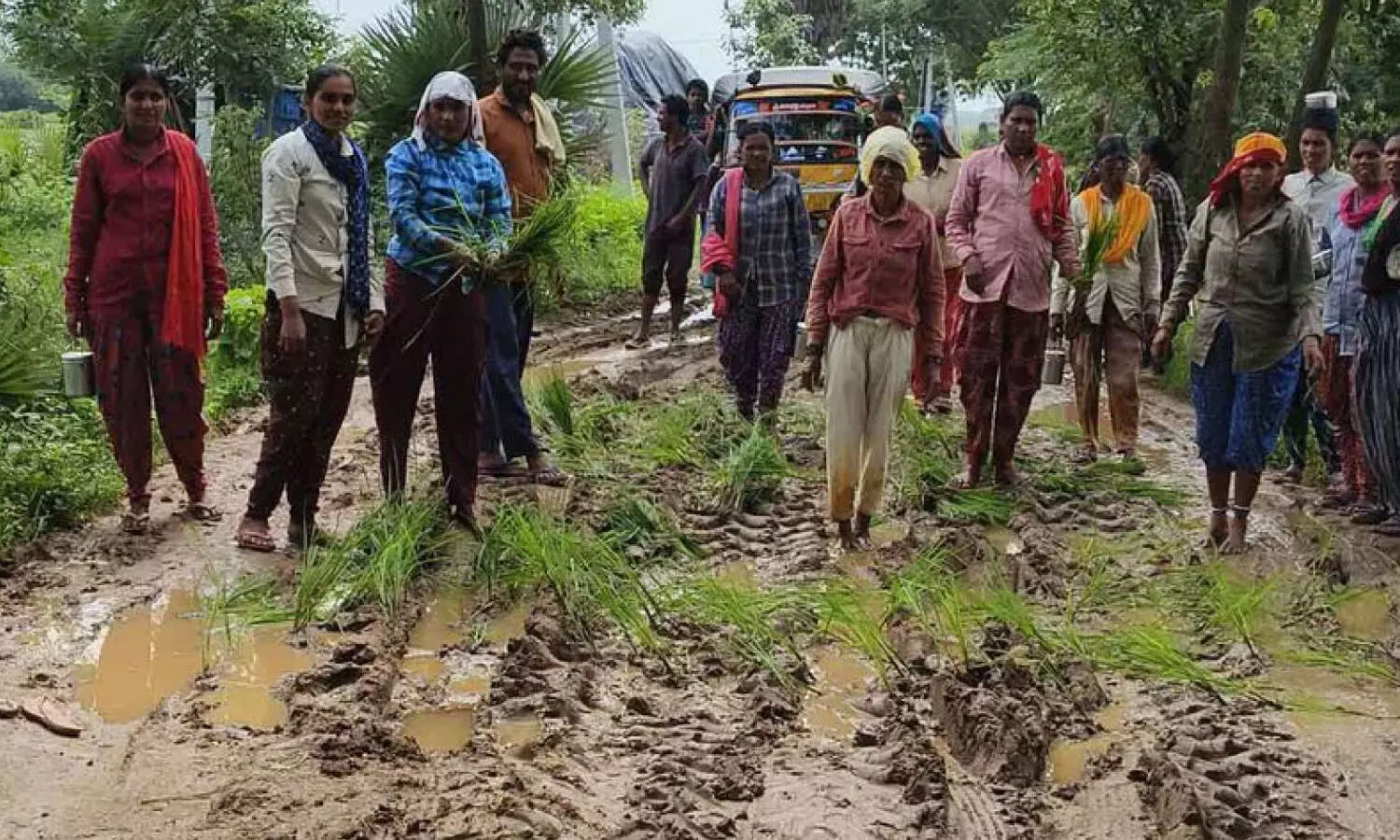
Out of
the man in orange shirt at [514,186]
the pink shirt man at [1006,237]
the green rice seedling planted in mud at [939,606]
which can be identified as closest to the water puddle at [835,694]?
the green rice seedling planted in mud at [939,606]

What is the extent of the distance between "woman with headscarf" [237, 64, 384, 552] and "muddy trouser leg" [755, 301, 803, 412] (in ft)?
8.01

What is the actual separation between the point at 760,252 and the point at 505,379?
156 centimetres

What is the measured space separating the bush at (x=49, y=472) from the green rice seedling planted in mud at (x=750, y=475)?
101 inches

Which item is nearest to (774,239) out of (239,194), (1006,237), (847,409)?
(1006,237)

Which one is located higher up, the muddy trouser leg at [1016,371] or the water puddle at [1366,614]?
the muddy trouser leg at [1016,371]

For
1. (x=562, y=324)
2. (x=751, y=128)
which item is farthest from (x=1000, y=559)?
(x=562, y=324)

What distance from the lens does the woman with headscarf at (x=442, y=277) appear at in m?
5.21

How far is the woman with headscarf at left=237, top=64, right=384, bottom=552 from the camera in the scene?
5062mm

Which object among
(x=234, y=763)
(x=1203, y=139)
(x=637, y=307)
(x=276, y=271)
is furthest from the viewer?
(x=637, y=307)

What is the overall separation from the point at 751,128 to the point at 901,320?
1.79 m

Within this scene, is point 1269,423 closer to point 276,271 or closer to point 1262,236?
point 1262,236

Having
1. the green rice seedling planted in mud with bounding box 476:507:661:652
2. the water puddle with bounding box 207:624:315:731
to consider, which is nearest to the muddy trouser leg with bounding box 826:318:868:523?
the green rice seedling planted in mud with bounding box 476:507:661:652

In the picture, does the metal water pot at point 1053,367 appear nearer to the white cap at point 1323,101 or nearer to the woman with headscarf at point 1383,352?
the woman with headscarf at point 1383,352

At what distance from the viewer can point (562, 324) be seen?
1227 cm
